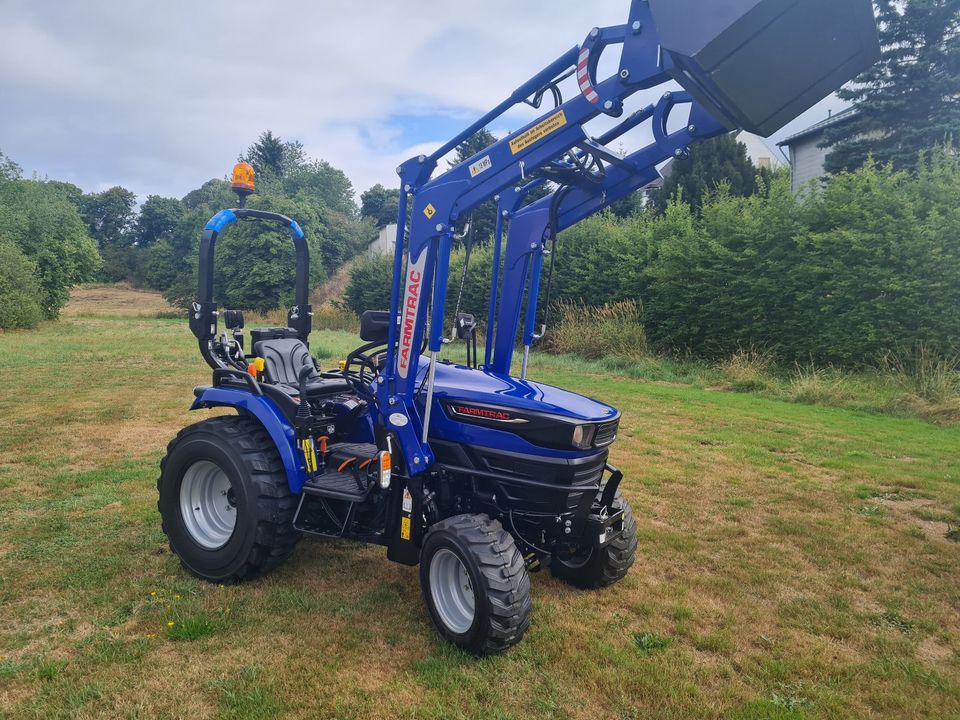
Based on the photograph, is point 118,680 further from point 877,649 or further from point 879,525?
point 879,525

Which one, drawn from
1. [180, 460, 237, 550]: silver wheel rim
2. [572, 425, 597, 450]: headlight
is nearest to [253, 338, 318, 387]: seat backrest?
[180, 460, 237, 550]: silver wheel rim

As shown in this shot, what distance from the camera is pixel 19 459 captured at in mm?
6715

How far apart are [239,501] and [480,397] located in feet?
4.94

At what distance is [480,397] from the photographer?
3.58 metres

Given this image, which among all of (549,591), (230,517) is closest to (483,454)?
(549,591)

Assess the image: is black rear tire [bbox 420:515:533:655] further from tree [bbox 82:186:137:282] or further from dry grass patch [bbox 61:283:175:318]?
tree [bbox 82:186:137:282]

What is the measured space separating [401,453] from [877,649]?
265 cm

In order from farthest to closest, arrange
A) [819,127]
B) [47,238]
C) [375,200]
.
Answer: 1. [375,200]
2. [47,238]
3. [819,127]

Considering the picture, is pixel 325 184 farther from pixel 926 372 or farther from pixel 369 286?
pixel 926 372

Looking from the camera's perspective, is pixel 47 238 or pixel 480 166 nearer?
pixel 480 166

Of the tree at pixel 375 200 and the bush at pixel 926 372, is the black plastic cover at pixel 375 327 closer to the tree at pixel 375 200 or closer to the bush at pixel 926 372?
the bush at pixel 926 372

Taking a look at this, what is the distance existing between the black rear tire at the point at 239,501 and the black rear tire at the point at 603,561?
5.28 feet

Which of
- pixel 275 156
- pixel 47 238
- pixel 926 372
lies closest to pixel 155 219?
pixel 275 156

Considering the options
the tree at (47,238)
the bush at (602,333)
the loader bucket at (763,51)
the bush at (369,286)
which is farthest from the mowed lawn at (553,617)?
the tree at (47,238)
